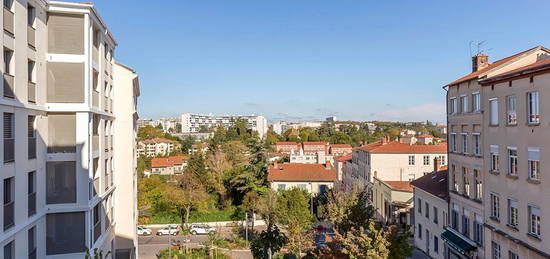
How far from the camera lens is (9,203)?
37.0 feet

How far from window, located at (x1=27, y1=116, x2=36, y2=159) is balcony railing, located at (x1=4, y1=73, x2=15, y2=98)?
1728 mm

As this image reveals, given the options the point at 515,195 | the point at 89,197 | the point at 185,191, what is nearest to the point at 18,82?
the point at 89,197

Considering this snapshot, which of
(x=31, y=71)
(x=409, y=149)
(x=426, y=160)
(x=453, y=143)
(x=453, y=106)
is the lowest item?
(x=426, y=160)

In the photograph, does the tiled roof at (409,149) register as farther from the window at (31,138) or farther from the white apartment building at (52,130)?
the window at (31,138)

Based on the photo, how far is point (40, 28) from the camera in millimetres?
13711

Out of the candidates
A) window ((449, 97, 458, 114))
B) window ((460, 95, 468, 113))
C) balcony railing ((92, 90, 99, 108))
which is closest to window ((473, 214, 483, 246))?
window ((460, 95, 468, 113))

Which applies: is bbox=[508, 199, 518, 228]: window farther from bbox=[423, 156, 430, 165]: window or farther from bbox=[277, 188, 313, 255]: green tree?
bbox=[423, 156, 430, 165]: window

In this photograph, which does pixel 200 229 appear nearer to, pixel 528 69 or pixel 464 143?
pixel 464 143

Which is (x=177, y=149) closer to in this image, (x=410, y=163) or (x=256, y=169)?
(x=256, y=169)

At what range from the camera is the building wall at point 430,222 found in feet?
84.1

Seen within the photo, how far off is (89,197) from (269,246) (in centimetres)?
1124

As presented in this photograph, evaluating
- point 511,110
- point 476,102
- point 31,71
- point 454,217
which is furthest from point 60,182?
point 454,217

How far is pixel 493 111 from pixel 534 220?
568 cm

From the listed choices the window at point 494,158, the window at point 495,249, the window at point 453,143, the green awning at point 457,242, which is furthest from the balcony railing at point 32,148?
the window at point 453,143
